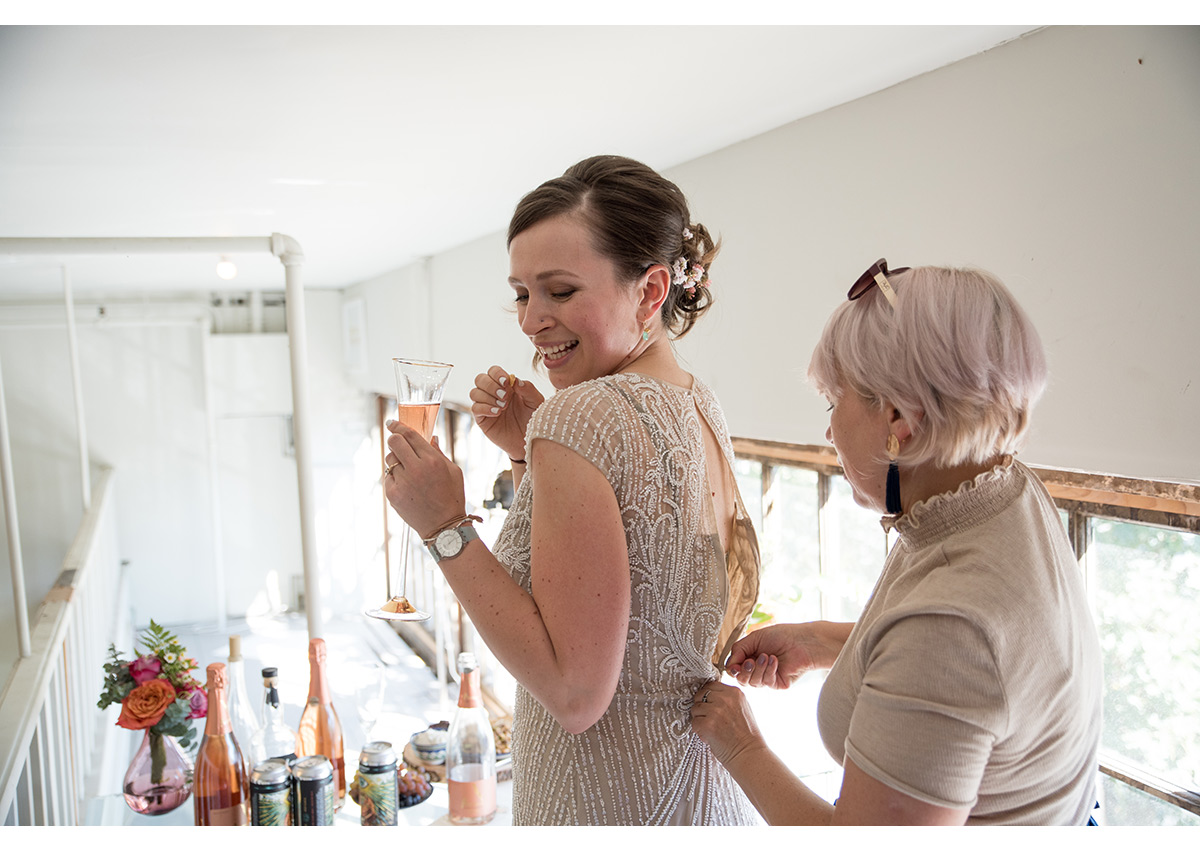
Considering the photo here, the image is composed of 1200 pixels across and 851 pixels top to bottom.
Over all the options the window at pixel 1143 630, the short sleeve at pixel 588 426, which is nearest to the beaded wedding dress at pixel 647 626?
the short sleeve at pixel 588 426

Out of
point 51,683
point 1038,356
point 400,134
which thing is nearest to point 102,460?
point 51,683

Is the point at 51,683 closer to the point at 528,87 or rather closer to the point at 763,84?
the point at 528,87

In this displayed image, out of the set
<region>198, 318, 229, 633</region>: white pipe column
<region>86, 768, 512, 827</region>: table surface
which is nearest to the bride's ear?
<region>86, 768, 512, 827</region>: table surface

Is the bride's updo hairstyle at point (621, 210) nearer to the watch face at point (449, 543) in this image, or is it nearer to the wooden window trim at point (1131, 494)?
the watch face at point (449, 543)

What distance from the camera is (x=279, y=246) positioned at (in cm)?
175

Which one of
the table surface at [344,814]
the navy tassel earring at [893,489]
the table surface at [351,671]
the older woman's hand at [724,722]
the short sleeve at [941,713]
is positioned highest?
the navy tassel earring at [893,489]

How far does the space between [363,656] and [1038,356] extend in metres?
6.70

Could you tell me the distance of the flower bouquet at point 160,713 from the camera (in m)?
1.91

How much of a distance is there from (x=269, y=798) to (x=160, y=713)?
1.44 ft

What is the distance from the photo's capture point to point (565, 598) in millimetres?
842

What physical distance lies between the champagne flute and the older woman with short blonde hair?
49 cm

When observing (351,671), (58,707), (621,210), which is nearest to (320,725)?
(58,707)

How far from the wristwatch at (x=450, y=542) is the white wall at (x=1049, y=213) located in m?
1.02

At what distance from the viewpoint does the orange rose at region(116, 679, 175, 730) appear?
1857 mm
